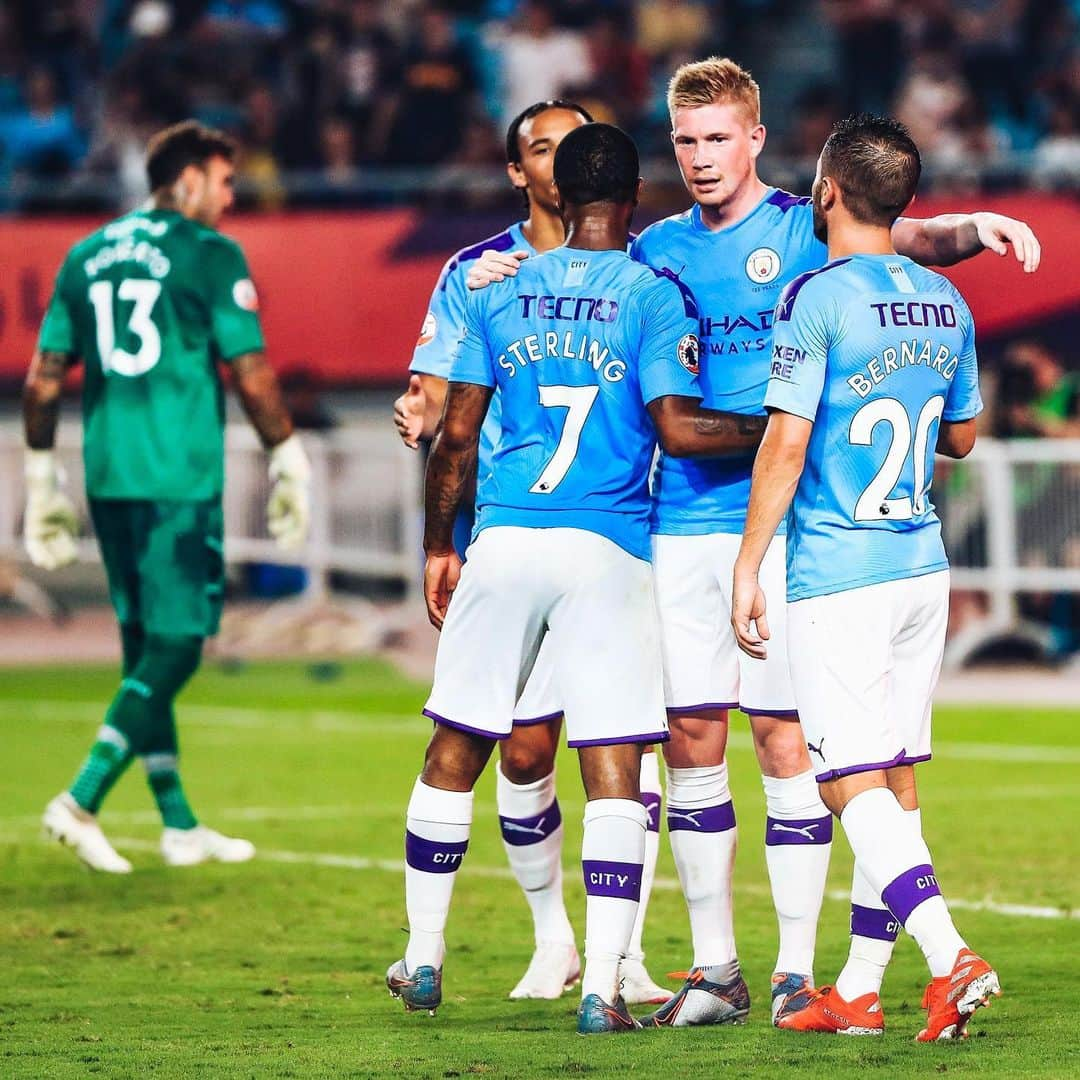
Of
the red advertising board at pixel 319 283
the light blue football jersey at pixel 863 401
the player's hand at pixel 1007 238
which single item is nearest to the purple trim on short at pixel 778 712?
the light blue football jersey at pixel 863 401

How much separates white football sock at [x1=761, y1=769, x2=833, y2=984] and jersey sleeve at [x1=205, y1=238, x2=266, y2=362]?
12.2ft

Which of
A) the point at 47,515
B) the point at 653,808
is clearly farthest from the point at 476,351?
the point at 47,515

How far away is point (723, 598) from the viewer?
20.9 ft

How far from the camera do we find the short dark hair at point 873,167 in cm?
582

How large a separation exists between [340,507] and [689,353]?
41.7ft

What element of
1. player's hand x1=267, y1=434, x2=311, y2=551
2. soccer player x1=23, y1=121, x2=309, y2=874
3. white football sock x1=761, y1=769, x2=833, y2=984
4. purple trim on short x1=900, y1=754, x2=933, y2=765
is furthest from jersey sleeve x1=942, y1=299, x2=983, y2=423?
player's hand x1=267, y1=434, x2=311, y2=551

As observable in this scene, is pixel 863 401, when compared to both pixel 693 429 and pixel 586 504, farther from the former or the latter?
pixel 586 504

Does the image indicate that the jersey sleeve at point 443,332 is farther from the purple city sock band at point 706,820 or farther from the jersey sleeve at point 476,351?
the purple city sock band at point 706,820

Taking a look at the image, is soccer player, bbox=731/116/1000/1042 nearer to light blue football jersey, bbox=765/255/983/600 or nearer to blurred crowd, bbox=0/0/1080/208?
light blue football jersey, bbox=765/255/983/600

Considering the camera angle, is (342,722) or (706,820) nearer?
(706,820)

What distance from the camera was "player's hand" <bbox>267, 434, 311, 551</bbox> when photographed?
955 centimetres

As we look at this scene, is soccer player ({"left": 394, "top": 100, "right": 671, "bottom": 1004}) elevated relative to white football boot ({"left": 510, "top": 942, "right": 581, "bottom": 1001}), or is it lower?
elevated

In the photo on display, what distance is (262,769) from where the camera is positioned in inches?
492

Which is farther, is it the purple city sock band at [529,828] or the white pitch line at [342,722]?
the white pitch line at [342,722]
